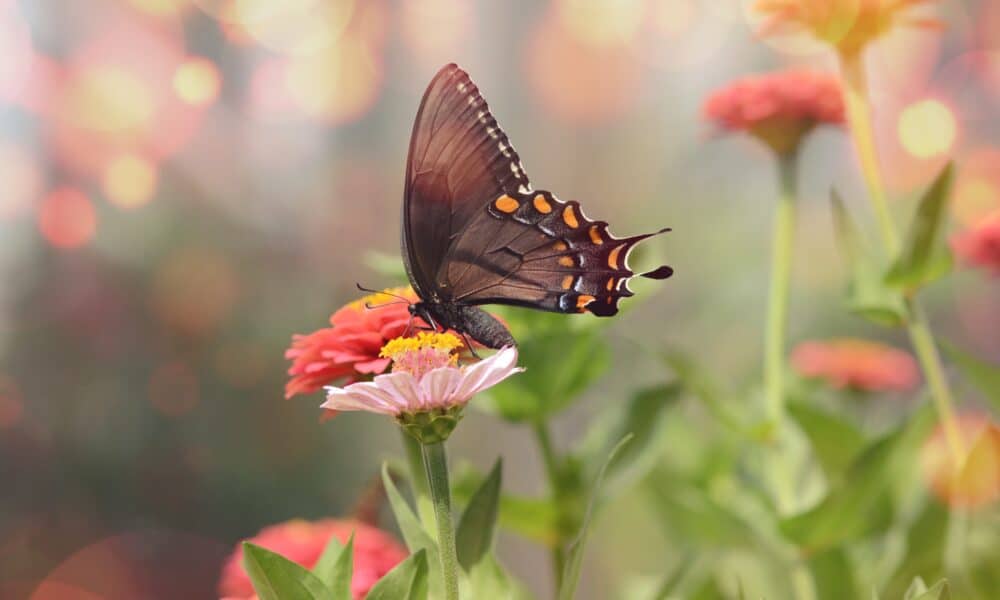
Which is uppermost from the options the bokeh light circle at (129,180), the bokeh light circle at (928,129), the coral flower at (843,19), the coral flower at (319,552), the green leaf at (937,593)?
the bokeh light circle at (129,180)

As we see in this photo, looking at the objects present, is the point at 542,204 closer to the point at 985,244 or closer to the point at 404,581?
the point at 404,581

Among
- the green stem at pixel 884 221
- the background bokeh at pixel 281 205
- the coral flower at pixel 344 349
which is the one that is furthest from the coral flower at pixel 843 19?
the background bokeh at pixel 281 205

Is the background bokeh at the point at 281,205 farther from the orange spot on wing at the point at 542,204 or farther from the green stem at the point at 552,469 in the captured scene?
the orange spot on wing at the point at 542,204

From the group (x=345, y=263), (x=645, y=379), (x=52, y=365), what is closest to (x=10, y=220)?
(x=52, y=365)

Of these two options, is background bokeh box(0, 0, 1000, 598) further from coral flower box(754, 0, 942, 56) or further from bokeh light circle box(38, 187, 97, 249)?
coral flower box(754, 0, 942, 56)

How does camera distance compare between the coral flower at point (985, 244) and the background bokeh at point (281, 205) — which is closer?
the coral flower at point (985, 244)

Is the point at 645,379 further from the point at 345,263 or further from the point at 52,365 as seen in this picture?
the point at 52,365
